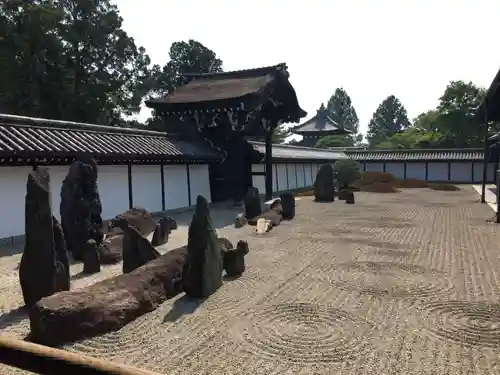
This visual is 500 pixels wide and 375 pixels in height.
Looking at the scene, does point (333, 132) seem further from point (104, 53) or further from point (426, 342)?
point (426, 342)

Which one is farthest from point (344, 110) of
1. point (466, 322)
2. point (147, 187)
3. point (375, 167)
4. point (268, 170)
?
point (466, 322)

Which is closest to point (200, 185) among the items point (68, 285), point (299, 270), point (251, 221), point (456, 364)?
point (251, 221)

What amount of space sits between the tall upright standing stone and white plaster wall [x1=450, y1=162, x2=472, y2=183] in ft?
129

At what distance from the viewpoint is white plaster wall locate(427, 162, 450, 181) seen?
3972 centimetres

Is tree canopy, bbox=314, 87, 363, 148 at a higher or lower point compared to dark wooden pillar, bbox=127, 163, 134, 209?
higher

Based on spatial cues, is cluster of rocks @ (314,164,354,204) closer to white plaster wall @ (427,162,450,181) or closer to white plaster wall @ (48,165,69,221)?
white plaster wall @ (48,165,69,221)

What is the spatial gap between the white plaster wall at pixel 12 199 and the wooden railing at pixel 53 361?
11.1 metres

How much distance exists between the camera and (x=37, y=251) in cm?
641

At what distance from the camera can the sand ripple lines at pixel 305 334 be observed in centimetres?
501

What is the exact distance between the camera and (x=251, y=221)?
15.5 m

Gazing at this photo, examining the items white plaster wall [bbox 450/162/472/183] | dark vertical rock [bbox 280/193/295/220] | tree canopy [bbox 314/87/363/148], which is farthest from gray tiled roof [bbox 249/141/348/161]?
tree canopy [bbox 314/87/363/148]

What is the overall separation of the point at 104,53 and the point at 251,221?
2298 cm

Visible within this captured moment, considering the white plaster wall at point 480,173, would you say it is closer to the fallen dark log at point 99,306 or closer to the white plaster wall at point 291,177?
the white plaster wall at point 291,177

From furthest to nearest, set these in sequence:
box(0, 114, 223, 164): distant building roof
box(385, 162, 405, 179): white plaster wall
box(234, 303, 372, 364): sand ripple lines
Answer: box(385, 162, 405, 179): white plaster wall < box(0, 114, 223, 164): distant building roof < box(234, 303, 372, 364): sand ripple lines
